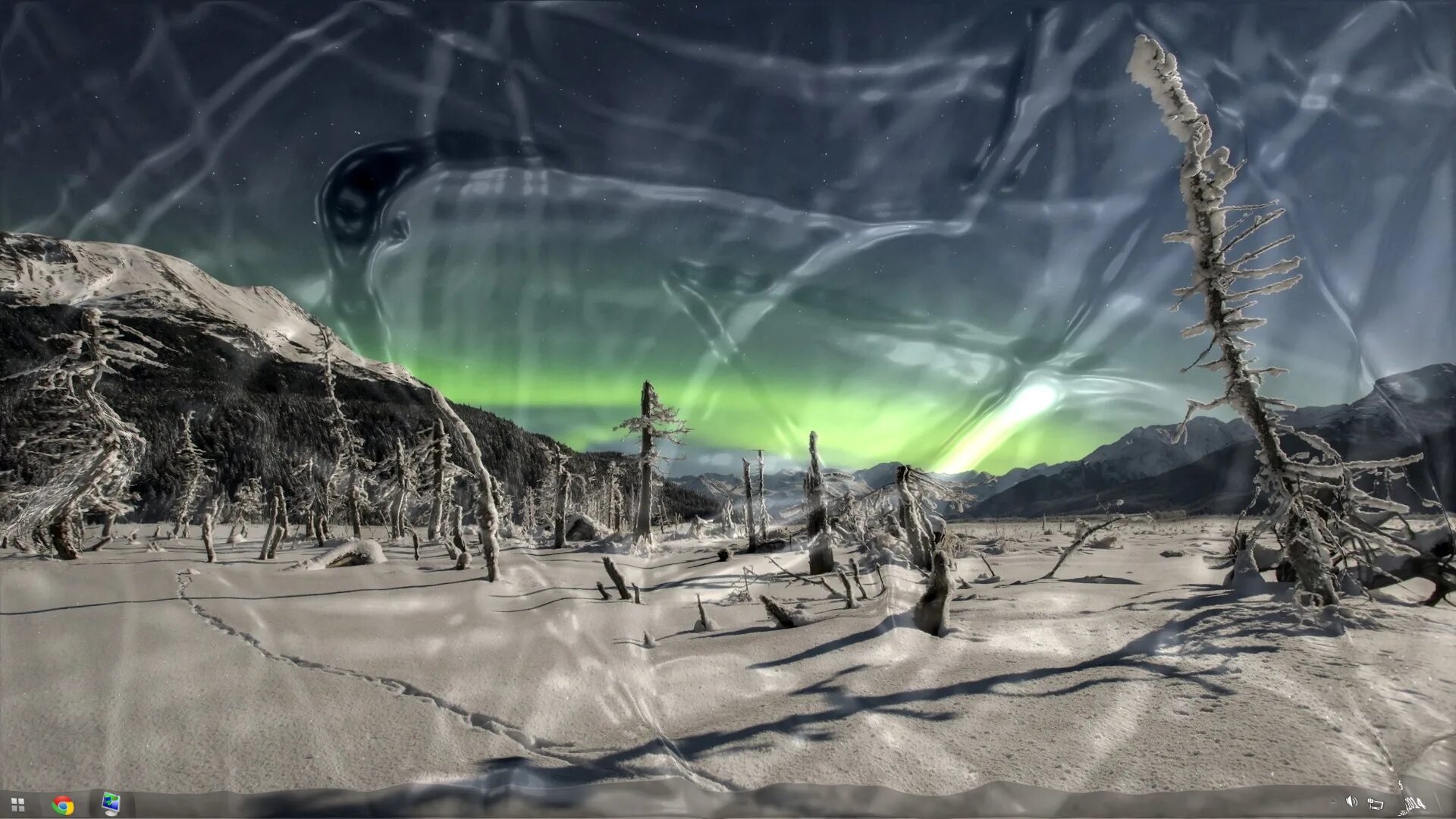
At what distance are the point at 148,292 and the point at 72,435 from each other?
1612mm

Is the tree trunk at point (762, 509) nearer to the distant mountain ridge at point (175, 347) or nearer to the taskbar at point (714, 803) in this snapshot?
the distant mountain ridge at point (175, 347)

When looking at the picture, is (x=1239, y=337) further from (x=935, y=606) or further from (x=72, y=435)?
(x=72, y=435)

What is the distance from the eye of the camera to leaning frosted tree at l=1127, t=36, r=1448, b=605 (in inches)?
189

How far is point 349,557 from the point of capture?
33.8 feet

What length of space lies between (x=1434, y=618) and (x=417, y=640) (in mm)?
9817

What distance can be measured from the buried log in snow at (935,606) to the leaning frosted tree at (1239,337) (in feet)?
8.93

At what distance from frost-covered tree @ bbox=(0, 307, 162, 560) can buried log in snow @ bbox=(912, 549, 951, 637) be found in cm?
833

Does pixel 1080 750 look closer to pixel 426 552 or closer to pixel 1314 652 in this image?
pixel 1314 652


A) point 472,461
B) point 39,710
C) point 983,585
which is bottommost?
point 983,585

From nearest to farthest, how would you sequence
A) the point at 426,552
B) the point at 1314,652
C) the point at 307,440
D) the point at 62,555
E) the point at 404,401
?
the point at 1314,652 < the point at 62,555 < the point at 404,401 < the point at 307,440 < the point at 426,552

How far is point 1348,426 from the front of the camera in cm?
493

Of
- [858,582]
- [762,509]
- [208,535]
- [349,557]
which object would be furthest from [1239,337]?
[762,509]

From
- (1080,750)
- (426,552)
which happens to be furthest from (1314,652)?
(426,552)

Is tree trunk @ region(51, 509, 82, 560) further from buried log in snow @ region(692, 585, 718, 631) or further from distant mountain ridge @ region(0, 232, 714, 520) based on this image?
buried log in snow @ region(692, 585, 718, 631)
